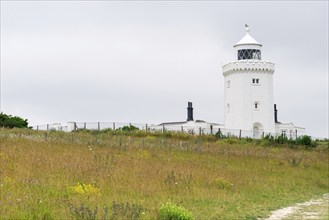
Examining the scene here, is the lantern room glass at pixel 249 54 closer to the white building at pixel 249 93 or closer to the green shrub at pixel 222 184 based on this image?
the white building at pixel 249 93

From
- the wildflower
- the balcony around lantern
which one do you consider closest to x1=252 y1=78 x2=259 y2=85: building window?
the balcony around lantern

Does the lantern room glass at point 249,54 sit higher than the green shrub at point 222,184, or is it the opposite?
the lantern room glass at point 249,54

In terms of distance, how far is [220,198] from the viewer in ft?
51.2

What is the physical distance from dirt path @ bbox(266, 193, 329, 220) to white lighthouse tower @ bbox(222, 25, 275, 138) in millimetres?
45553

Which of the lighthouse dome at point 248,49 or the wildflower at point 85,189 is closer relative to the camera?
the wildflower at point 85,189

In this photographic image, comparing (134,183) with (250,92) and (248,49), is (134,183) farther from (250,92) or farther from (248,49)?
(248,49)

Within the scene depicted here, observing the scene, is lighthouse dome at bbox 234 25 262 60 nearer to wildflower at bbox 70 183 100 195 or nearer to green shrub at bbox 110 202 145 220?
wildflower at bbox 70 183 100 195

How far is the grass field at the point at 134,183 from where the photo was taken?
11367 mm

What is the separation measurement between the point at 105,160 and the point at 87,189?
243 inches

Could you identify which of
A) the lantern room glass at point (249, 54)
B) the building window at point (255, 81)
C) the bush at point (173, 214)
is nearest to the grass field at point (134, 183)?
the bush at point (173, 214)

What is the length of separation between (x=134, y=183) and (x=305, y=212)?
4.79 meters

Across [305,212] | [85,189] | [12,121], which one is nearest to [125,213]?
[85,189]

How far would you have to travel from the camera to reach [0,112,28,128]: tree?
160ft

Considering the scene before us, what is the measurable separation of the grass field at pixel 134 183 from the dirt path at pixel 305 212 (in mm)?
389
